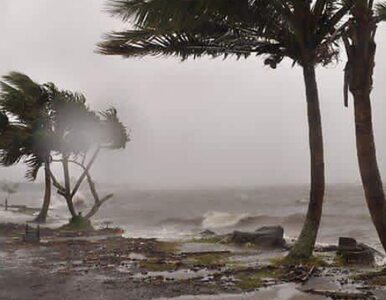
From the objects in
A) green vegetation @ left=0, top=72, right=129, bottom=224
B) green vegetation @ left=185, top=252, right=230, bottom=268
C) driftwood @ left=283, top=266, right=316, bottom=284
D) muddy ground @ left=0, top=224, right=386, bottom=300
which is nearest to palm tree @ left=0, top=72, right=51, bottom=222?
green vegetation @ left=0, top=72, right=129, bottom=224

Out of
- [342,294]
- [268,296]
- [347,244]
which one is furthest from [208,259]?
[342,294]

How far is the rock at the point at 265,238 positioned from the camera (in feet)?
57.3

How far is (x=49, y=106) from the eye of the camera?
83.0 feet

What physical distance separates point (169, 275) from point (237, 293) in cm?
251

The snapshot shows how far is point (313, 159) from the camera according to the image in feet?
43.2

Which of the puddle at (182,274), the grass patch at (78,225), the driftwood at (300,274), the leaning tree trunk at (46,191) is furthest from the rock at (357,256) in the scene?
the leaning tree trunk at (46,191)

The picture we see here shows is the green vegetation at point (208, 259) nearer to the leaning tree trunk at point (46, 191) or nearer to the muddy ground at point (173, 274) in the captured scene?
the muddy ground at point (173, 274)

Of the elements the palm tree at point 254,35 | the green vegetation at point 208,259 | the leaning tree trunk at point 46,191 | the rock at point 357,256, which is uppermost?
the palm tree at point 254,35

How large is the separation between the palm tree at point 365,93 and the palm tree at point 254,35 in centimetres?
111

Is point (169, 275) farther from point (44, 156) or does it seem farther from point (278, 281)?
point (44, 156)

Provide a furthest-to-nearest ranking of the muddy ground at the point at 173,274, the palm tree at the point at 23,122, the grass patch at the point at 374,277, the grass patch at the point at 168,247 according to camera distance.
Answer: the palm tree at the point at 23,122 < the grass patch at the point at 168,247 < the grass patch at the point at 374,277 < the muddy ground at the point at 173,274

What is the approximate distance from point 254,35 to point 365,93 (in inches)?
175

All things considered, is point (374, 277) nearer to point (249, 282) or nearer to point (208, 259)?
point (249, 282)

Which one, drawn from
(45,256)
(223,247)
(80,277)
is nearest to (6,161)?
(45,256)
